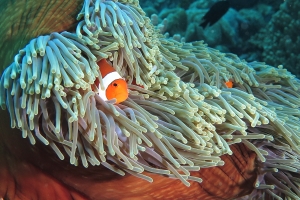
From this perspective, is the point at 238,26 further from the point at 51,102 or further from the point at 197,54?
the point at 51,102

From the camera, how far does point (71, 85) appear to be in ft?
4.13

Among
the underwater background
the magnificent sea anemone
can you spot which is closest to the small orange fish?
the magnificent sea anemone

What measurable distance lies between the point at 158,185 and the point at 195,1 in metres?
4.70

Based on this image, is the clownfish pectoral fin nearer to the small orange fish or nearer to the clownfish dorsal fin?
the clownfish dorsal fin

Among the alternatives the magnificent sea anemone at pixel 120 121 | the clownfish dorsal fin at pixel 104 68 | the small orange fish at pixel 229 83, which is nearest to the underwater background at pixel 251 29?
the small orange fish at pixel 229 83

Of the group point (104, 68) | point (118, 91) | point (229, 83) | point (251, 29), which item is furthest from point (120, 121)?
point (251, 29)

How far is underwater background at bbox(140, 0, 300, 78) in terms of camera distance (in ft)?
13.3

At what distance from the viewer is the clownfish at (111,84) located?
1.41 meters

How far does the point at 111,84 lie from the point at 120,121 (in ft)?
0.53

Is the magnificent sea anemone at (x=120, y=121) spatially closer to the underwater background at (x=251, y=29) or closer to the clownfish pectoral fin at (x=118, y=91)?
the clownfish pectoral fin at (x=118, y=91)

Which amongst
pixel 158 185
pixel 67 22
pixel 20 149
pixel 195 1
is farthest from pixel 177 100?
pixel 195 1

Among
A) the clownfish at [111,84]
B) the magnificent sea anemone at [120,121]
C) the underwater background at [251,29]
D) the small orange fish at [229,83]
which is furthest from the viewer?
the underwater background at [251,29]

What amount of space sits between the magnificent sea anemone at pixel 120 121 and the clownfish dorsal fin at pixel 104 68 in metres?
0.04

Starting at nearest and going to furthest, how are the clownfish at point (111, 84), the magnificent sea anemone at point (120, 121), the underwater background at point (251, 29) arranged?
1. the magnificent sea anemone at point (120, 121)
2. the clownfish at point (111, 84)
3. the underwater background at point (251, 29)
